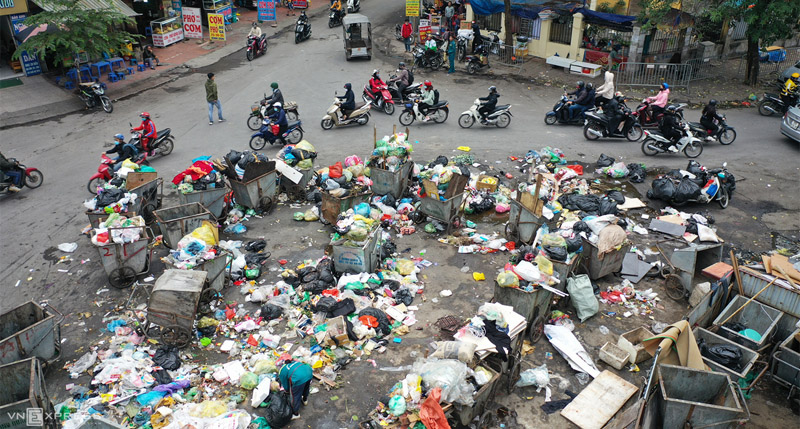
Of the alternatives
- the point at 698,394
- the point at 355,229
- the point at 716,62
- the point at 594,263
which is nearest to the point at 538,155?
the point at 594,263

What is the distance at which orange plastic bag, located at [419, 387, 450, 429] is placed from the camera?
5.92 metres

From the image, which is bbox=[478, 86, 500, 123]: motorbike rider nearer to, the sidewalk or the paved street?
the paved street

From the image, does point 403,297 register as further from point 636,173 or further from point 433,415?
point 636,173

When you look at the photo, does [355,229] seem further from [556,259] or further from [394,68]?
[394,68]

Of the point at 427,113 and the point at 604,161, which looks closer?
the point at 604,161

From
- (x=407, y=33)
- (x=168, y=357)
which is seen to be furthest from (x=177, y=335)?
(x=407, y=33)

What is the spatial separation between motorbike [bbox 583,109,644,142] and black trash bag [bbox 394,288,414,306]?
8.76m

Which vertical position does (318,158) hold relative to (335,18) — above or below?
below

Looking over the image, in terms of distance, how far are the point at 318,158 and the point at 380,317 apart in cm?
683

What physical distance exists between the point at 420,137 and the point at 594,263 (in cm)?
757

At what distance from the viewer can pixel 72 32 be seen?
17156 millimetres

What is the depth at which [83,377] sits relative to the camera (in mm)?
7453

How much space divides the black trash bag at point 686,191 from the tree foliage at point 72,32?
16.8 m

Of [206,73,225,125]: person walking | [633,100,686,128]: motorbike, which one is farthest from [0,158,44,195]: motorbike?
[633,100,686,128]: motorbike
